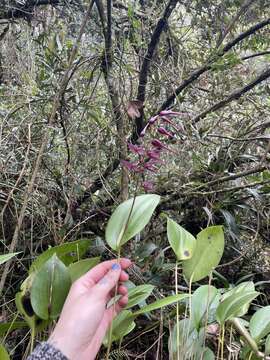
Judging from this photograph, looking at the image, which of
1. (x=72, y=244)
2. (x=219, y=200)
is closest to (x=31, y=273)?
(x=72, y=244)

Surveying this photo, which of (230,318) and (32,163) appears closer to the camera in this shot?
(230,318)

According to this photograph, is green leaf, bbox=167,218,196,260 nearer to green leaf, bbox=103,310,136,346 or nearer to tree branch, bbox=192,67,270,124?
green leaf, bbox=103,310,136,346

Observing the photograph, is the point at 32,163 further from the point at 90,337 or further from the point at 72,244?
the point at 90,337

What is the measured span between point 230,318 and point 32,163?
62 centimetres

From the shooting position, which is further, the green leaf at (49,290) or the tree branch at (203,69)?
the tree branch at (203,69)

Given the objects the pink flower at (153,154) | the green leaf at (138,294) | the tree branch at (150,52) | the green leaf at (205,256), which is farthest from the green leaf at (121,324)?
the tree branch at (150,52)

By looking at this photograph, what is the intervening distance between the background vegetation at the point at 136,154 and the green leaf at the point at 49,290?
256 mm

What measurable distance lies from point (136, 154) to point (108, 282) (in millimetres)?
497

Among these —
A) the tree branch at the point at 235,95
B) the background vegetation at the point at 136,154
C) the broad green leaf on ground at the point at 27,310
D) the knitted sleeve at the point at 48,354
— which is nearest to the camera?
the knitted sleeve at the point at 48,354

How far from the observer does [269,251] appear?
3.85 feet

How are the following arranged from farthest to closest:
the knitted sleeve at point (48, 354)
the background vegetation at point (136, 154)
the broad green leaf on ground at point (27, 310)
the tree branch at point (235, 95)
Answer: the tree branch at point (235, 95)
the background vegetation at point (136, 154)
the broad green leaf on ground at point (27, 310)
the knitted sleeve at point (48, 354)

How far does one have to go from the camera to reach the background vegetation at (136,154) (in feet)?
3.48

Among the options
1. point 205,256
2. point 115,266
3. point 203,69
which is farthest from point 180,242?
point 203,69

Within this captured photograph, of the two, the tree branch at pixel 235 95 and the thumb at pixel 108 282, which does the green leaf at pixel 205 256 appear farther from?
the tree branch at pixel 235 95
